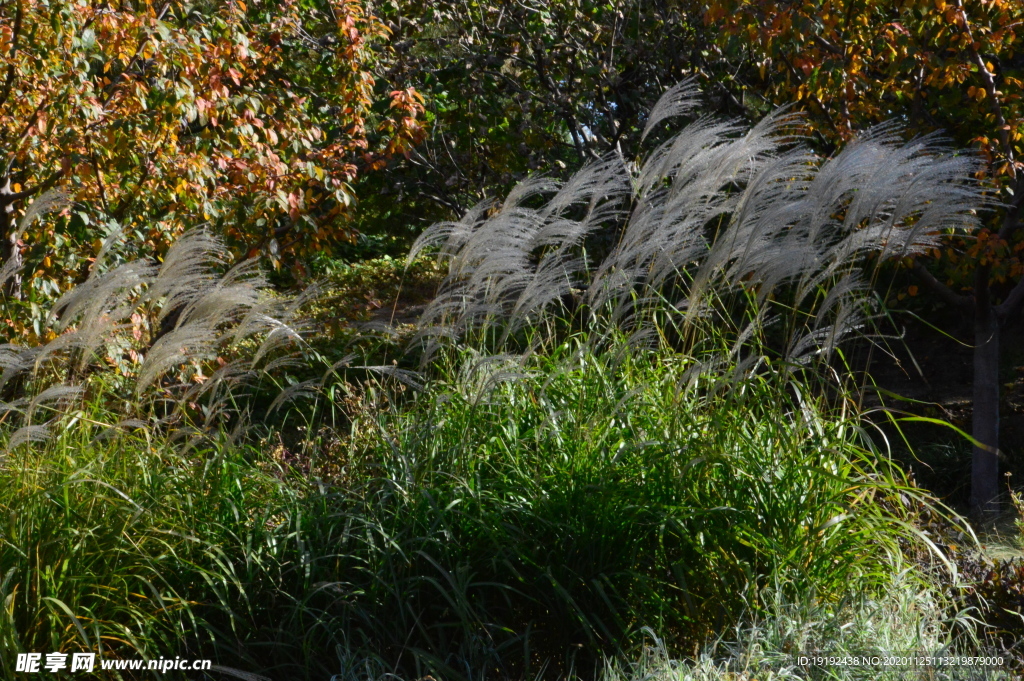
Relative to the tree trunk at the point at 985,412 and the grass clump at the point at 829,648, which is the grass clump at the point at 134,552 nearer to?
the grass clump at the point at 829,648

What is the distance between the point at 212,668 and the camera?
11.4ft

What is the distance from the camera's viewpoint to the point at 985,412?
6180mm

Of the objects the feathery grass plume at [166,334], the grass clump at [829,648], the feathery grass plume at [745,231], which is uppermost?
the feathery grass plume at [745,231]

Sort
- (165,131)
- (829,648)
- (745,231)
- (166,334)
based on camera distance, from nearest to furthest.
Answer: (829,648), (745,231), (166,334), (165,131)

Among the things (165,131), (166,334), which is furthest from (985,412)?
(165,131)

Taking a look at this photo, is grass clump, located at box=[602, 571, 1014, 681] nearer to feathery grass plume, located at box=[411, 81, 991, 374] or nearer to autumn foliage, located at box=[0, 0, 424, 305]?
feathery grass plume, located at box=[411, 81, 991, 374]

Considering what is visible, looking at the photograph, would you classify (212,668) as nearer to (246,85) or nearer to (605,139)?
(246,85)

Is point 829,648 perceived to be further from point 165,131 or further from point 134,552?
point 165,131

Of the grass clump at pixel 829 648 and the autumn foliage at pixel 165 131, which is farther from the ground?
the autumn foliage at pixel 165 131

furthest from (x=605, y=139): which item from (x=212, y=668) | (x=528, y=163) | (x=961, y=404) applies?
(x=212, y=668)

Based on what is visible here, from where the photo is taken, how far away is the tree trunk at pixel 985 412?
598cm

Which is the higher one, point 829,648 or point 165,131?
point 165,131

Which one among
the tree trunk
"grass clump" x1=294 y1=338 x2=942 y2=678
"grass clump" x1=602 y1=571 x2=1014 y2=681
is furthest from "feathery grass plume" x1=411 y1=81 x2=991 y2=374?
the tree trunk

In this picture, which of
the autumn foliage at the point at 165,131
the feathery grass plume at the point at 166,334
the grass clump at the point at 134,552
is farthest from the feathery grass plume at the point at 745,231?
the autumn foliage at the point at 165,131
